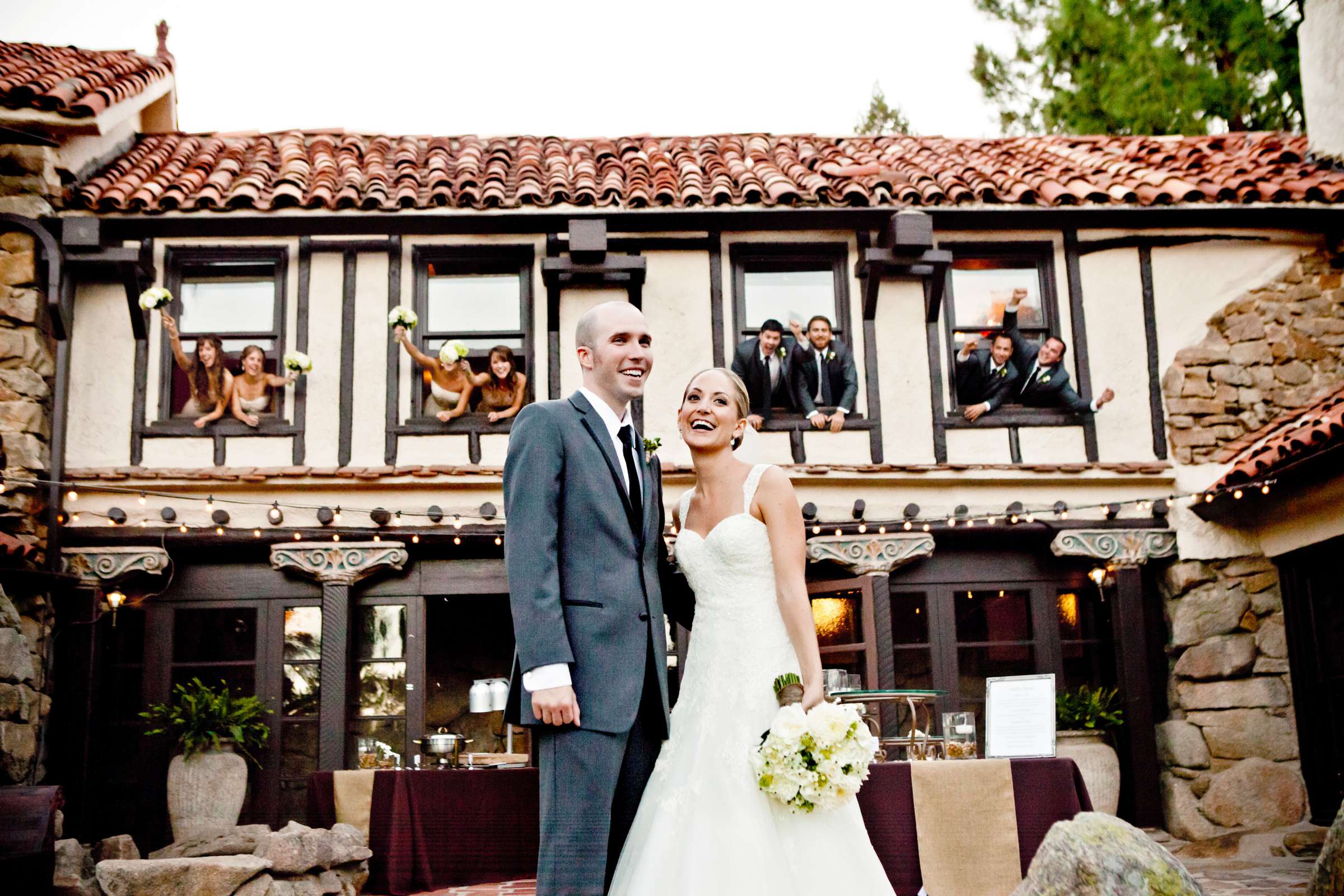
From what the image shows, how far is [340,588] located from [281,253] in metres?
2.91

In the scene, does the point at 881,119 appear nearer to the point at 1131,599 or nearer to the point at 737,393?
the point at 1131,599

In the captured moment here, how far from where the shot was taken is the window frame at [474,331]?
10.3 metres

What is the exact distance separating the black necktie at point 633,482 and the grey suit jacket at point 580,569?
0.02 meters

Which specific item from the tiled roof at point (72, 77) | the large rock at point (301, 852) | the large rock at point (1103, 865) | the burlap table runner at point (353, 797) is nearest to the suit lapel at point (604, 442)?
the large rock at point (1103, 865)

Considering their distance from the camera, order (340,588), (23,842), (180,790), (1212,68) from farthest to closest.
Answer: (1212,68) → (340,588) → (180,790) → (23,842)

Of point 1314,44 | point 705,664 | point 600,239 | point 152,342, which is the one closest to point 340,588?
point 152,342

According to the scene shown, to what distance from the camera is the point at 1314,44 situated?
11.5 meters

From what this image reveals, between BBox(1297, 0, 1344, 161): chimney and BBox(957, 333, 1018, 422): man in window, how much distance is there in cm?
381

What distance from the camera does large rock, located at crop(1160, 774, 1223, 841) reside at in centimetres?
960

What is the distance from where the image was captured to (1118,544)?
33.7 feet

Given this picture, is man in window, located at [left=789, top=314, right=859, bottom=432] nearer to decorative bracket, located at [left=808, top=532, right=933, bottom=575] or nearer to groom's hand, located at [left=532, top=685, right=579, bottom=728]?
decorative bracket, located at [left=808, top=532, right=933, bottom=575]

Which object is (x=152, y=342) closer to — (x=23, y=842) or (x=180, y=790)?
(x=180, y=790)

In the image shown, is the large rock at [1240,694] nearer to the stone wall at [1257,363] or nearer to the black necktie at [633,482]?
the stone wall at [1257,363]

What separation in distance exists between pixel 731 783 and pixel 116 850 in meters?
6.05
